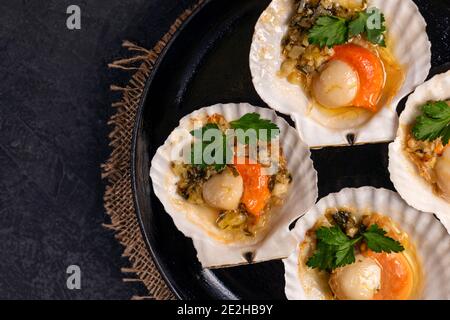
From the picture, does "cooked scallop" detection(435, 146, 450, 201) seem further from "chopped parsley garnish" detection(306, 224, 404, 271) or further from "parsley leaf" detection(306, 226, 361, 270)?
"parsley leaf" detection(306, 226, 361, 270)

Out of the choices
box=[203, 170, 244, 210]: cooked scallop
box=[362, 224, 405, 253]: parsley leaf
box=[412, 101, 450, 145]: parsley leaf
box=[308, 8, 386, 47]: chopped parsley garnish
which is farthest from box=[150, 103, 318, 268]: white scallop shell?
box=[412, 101, 450, 145]: parsley leaf


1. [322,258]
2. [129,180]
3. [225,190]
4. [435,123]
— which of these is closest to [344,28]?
[435,123]

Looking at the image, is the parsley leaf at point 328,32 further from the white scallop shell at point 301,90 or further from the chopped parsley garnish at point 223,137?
the chopped parsley garnish at point 223,137

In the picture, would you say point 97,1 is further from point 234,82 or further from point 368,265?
point 368,265

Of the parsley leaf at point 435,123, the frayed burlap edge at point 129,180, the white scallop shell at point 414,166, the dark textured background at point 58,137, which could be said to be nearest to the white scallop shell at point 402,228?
the white scallop shell at point 414,166

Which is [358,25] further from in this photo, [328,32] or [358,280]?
[358,280]

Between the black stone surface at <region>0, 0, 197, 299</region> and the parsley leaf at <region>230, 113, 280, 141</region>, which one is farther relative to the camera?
the black stone surface at <region>0, 0, 197, 299</region>
